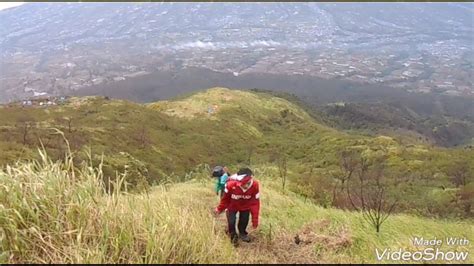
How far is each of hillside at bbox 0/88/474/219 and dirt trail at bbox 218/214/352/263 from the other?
21.9ft

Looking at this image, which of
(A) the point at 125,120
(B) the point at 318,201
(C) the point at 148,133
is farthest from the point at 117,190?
(A) the point at 125,120

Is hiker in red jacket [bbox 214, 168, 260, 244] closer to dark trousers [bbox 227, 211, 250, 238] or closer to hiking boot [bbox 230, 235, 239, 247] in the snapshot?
dark trousers [bbox 227, 211, 250, 238]

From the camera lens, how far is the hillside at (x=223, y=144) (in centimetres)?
2919

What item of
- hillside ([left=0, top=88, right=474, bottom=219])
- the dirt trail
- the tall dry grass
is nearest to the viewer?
the tall dry grass

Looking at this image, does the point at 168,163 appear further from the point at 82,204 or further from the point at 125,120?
the point at 82,204

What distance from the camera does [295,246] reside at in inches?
289

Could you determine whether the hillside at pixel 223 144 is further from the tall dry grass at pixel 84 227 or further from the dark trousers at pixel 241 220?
the tall dry grass at pixel 84 227

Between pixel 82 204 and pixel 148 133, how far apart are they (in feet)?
179

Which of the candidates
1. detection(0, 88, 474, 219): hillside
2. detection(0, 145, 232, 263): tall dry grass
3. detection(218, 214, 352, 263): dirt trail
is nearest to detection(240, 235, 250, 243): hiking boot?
detection(218, 214, 352, 263): dirt trail

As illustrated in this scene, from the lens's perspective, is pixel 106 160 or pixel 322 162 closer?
pixel 106 160

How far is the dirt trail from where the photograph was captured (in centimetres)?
671

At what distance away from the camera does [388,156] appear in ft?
168

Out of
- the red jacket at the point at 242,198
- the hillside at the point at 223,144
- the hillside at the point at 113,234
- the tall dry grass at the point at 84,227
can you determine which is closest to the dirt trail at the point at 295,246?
the hillside at the point at 113,234

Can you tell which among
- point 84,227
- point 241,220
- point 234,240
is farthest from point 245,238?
point 84,227
